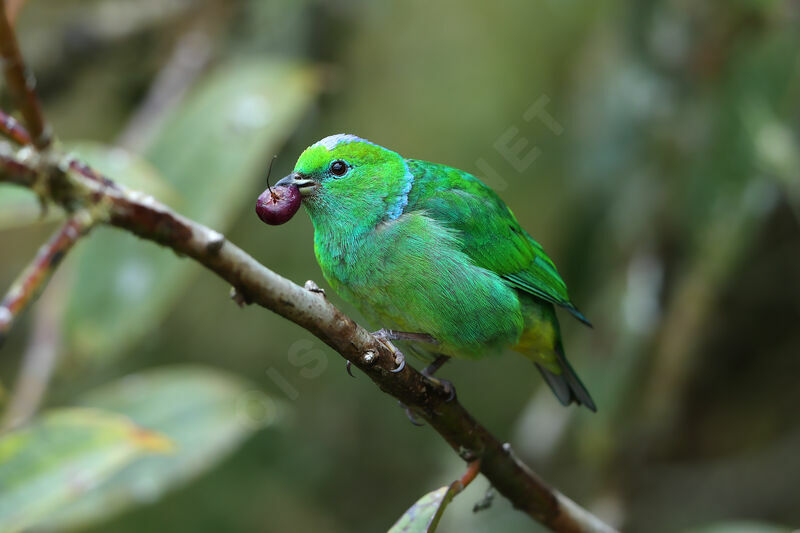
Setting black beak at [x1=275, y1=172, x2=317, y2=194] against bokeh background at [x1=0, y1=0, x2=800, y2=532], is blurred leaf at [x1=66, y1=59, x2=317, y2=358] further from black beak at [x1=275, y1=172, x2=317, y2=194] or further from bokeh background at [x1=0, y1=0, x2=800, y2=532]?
black beak at [x1=275, y1=172, x2=317, y2=194]

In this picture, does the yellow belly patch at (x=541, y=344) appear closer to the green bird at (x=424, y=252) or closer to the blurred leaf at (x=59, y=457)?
the green bird at (x=424, y=252)

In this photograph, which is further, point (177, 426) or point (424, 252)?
point (177, 426)

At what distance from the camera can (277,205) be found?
136 centimetres

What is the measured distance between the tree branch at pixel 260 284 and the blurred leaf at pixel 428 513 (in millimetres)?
97

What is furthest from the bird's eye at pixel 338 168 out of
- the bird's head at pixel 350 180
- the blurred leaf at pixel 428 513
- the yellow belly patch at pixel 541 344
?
the yellow belly patch at pixel 541 344

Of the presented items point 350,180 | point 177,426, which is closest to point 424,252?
point 350,180

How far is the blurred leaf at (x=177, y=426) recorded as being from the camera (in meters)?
2.81

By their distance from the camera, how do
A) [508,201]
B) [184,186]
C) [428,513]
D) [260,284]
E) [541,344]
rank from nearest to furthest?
[260,284] < [428,513] < [541,344] < [184,186] < [508,201]

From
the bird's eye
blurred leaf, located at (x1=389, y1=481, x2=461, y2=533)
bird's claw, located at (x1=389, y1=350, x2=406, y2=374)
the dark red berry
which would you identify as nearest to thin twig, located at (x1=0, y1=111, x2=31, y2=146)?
the dark red berry

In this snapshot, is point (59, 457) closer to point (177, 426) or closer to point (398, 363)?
point (177, 426)

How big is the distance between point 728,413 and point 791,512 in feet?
1.65

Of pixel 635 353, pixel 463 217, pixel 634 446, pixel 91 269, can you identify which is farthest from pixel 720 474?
pixel 91 269

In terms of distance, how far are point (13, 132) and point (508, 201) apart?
144 inches

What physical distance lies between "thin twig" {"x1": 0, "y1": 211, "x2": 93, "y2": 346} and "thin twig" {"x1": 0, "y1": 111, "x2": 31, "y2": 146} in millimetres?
171
